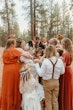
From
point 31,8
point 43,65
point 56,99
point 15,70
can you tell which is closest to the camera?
point 43,65

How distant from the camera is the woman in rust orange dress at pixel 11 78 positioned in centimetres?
668

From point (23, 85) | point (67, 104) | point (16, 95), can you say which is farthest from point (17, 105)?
point (67, 104)

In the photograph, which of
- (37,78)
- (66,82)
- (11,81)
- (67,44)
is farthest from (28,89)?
(67,44)

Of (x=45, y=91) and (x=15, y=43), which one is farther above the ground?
(x=15, y=43)

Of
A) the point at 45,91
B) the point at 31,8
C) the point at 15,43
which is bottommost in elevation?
the point at 45,91

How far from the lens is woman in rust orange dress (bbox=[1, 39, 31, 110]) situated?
668 centimetres

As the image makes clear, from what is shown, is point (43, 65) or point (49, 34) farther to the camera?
point (49, 34)

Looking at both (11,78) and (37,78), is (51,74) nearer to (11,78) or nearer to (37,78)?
(37,78)

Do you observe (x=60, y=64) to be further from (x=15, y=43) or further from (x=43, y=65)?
(x=15, y=43)

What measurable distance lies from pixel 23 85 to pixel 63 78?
0.89 m

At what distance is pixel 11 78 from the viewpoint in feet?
22.6

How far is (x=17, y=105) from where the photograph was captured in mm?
7035

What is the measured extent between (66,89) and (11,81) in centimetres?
125

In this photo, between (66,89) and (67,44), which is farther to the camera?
(66,89)
